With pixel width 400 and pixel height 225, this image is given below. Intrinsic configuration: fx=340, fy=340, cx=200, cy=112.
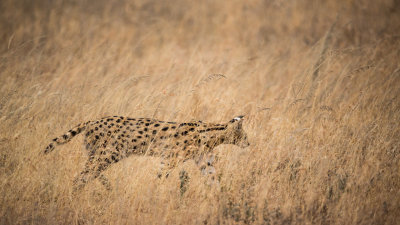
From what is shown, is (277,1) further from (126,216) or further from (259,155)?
(126,216)

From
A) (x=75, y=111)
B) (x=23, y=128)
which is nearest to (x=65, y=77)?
(x=75, y=111)

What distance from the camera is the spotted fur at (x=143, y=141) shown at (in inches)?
157

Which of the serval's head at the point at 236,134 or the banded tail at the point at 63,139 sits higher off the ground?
the serval's head at the point at 236,134

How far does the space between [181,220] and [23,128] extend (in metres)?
2.51

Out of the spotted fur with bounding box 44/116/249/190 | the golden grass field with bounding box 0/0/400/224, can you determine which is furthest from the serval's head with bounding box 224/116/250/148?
the golden grass field with bounding box 0/0/400/224

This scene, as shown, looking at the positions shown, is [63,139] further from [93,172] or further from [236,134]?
[236,134]

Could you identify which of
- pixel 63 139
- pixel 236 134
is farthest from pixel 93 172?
pixel 236 134

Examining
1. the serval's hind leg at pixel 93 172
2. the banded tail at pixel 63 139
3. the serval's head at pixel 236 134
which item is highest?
the serval's head at pixel 236 134

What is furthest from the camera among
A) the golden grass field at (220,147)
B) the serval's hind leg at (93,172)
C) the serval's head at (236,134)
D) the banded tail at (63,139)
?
the serval's head at (236,134)

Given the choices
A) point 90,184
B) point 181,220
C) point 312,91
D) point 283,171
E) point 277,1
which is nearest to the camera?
point 181,220

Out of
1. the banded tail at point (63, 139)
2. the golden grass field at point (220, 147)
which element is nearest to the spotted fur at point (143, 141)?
the banded tail at point (63, 139)

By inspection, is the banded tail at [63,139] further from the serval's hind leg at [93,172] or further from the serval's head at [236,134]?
the serval's head at [236,134]

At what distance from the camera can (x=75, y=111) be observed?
5.26m

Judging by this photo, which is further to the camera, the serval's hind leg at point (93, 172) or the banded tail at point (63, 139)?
the banded tail at point (63, 139)
